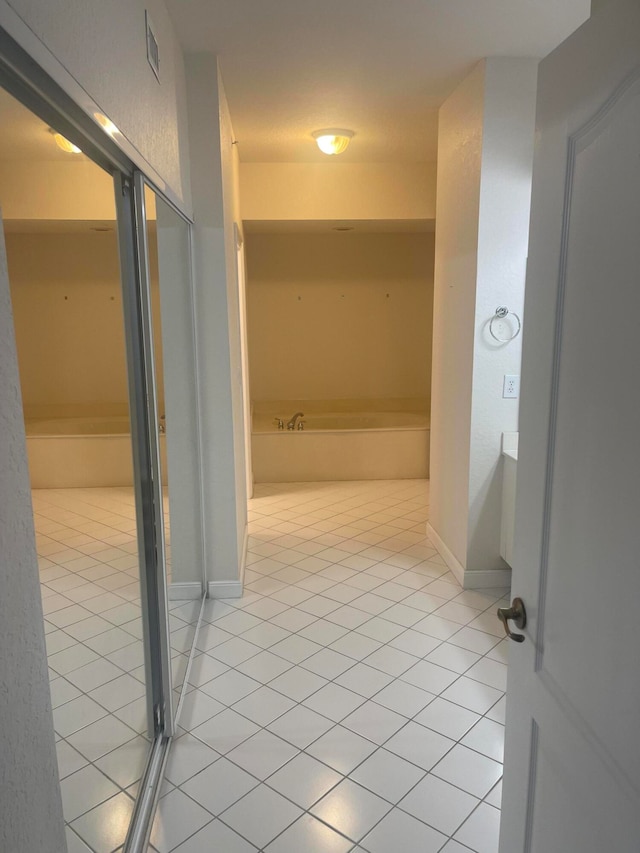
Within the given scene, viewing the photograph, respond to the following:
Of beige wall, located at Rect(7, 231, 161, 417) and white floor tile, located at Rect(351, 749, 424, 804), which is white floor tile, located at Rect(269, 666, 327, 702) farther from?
beige wall, located at Rect(7, 231, 161, 417)

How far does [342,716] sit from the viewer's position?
2.26 metres

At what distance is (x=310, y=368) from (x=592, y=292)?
5.31 metres

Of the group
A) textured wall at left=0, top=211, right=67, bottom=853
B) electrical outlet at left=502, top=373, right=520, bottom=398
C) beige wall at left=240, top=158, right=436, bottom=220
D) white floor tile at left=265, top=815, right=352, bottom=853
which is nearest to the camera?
textured wall at left=0, top=211, right=67, bottom=853

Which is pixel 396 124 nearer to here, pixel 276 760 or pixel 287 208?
pixel 287 208

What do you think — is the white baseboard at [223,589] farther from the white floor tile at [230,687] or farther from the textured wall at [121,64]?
the textured wall at [121,64]

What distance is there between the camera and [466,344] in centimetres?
322

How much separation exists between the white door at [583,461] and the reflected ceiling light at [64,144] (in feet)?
3.23

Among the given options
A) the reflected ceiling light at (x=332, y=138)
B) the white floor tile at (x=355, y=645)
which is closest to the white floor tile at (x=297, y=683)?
the white floor tile at (x=355, y=645)

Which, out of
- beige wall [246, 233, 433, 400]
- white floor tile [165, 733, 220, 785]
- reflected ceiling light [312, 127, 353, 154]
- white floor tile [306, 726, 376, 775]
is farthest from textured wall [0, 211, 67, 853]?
beige wall [246, 233, 433, 400]

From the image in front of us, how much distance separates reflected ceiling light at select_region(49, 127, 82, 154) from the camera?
4.09ft

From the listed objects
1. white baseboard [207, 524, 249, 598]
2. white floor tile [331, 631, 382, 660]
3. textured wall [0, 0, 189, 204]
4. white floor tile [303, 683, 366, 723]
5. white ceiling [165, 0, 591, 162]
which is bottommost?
white floor tile [303, 683, 366, 723]

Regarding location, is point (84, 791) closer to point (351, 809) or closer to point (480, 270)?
point (351, 809)

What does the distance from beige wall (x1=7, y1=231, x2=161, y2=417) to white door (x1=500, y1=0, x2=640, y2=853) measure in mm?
938

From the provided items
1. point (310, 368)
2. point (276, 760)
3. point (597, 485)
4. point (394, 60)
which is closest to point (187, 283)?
point (394, 60)
